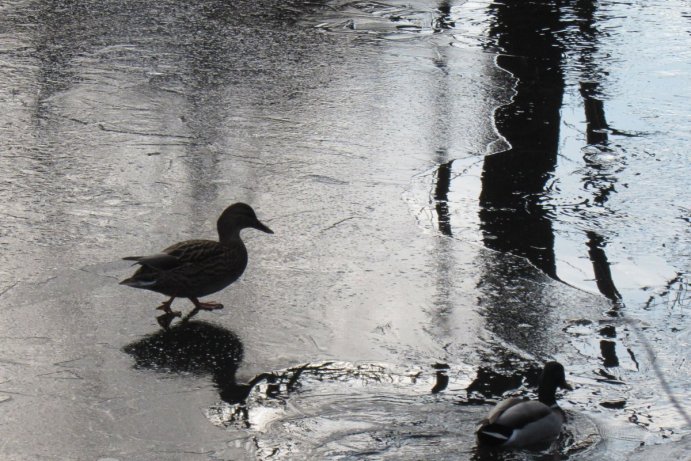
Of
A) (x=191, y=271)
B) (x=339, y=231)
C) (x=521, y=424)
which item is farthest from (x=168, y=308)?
Result: (x=521, y=424)

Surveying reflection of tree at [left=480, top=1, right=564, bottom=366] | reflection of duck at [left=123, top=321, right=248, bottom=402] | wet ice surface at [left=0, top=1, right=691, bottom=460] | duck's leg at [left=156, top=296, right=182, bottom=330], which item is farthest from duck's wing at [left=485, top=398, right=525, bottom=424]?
duck's leg at [left=156, top=296, right=182, bottom=330]

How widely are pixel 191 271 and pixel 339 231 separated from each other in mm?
1633

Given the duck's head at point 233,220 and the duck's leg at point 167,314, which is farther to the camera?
the duck's head at point 233,220

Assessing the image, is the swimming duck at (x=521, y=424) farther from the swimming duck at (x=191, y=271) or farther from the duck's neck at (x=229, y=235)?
the duck's neck at (x=229, y=235)

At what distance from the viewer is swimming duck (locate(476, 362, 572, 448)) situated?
16.5 ft

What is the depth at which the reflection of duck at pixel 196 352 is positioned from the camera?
5.71 m

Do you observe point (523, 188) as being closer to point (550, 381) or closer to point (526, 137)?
point (526, 137)

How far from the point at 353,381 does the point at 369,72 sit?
638 centimetres

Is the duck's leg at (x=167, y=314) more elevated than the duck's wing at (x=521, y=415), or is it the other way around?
the duck's wing at (x=521, y=415)

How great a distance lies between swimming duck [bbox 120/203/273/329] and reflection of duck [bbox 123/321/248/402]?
16 cm

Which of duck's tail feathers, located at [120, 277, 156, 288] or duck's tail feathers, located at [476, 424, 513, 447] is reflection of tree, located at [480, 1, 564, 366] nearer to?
duck's tail feathers, located at [476, 424, 513, 447]

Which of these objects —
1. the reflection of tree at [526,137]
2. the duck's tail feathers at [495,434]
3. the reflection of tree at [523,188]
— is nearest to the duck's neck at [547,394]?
the duck's tail feathers at [495,434]

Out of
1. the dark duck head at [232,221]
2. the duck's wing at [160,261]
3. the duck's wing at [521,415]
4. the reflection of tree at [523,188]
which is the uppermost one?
the dark duck head at [232,221]

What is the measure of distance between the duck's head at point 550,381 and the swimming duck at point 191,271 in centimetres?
189
